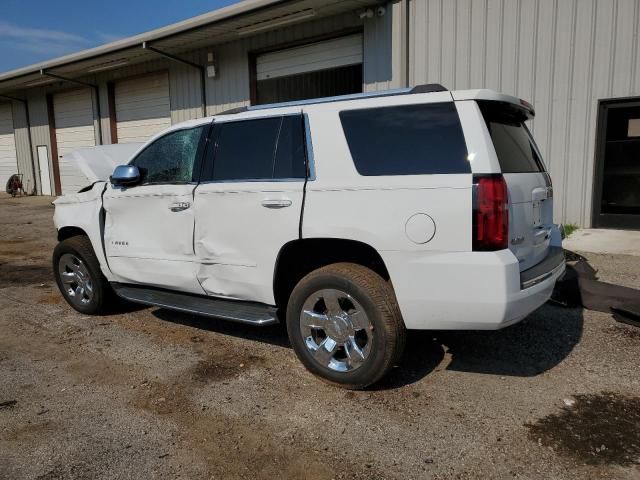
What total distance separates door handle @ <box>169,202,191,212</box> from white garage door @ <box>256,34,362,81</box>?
8214 mm

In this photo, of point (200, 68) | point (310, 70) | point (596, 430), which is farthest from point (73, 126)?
point (596, 430)

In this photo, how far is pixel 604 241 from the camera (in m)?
7.91

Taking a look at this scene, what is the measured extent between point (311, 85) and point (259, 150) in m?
12.5

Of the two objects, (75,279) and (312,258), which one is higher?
(312,258)

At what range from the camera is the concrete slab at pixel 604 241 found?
7367 millimetres

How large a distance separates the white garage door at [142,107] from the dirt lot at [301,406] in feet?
40.5

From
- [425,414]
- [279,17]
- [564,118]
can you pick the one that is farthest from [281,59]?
[425,414]

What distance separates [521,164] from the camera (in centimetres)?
346

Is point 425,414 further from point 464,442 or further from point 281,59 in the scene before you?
point 281,59

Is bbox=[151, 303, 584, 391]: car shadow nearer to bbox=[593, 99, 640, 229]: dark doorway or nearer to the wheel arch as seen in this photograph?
the wheel arch

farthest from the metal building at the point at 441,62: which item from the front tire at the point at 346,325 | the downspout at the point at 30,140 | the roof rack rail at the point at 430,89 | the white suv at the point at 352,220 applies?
the downspout at the point at 30,140

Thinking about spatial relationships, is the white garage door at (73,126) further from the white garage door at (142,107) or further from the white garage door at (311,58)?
the white garage door at (311,58)

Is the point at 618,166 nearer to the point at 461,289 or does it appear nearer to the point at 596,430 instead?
the point at 596,430

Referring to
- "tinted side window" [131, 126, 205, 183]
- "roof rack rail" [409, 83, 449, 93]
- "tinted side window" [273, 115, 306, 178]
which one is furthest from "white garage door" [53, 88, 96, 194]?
"roof rack rail" [409, 83, 449, 93]
